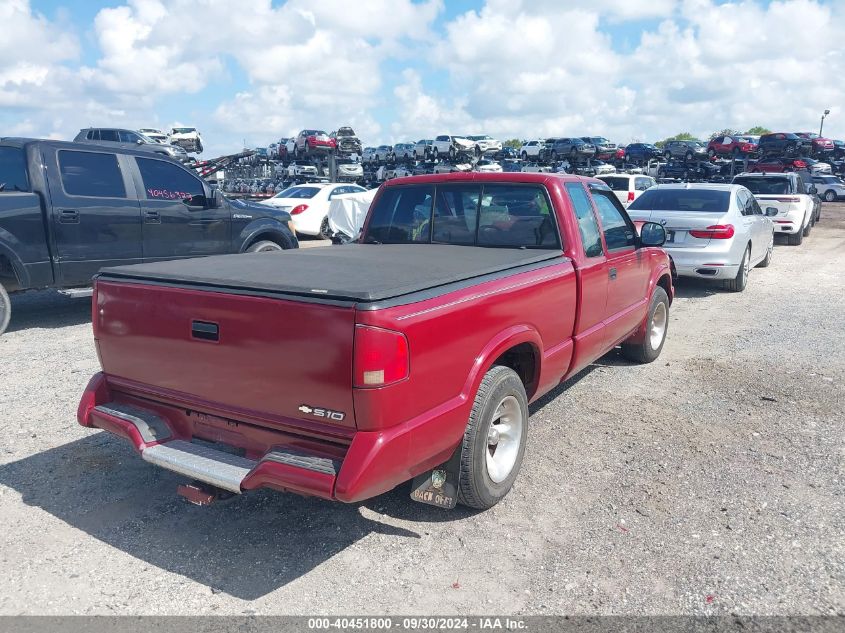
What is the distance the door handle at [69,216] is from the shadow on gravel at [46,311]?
1427 mm

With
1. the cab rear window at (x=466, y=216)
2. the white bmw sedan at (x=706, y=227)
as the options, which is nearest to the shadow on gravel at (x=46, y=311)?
the cab rear window at (x=466, y=216)

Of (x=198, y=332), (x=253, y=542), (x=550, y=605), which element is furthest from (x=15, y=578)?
(x=550, y=605)

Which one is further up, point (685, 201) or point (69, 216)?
point (69, 216)

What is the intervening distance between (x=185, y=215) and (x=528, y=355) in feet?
18.9

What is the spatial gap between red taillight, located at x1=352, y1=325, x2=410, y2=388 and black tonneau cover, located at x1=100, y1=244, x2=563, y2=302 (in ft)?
0.49

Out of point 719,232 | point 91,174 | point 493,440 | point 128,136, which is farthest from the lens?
point 128,136

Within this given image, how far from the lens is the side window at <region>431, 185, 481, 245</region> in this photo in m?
4.79

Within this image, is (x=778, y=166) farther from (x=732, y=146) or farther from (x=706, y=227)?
(x=706, y=227)

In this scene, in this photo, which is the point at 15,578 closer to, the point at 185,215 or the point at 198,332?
the point at 198,332

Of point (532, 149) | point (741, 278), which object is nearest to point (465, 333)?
point (741, 278)

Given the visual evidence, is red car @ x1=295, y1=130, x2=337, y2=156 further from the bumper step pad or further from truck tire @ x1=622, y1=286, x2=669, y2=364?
the bumper step pad

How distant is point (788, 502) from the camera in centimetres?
377

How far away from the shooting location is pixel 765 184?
16.5m

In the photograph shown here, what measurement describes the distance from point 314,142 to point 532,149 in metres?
15.9
